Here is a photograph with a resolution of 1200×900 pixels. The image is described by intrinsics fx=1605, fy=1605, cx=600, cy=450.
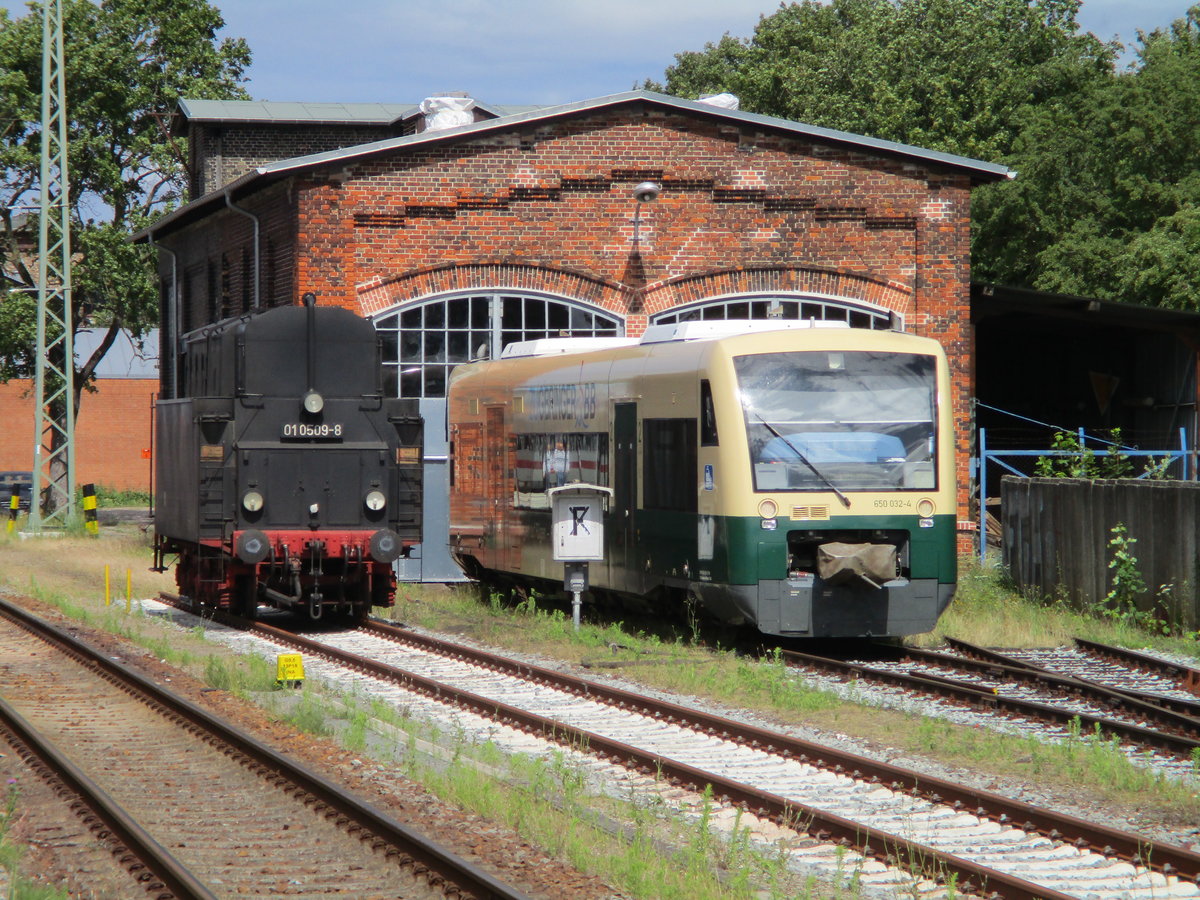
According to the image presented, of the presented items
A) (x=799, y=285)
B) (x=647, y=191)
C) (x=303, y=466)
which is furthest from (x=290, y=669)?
(x=799, y=285)

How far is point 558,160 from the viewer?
80.4 feet

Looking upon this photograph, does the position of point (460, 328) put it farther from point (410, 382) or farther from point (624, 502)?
point (624, 502)

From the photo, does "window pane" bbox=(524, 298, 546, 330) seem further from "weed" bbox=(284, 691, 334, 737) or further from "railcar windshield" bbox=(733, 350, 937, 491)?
"weed" bbox=(284, 691, 334, 737)

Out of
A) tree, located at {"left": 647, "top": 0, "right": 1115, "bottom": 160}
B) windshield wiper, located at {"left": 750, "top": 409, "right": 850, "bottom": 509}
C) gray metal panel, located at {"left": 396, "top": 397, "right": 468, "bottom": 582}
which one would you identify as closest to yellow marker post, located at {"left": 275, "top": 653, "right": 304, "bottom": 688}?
windshield wiper, located at {"left": 750, "top": 409, "right": 850, "bottom": 509}

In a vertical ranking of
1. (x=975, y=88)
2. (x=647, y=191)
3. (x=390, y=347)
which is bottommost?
(x=390, y=347)

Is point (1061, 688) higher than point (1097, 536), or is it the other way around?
point (1097, 536)

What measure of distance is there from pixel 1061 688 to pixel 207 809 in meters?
7.26

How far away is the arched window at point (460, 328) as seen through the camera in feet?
78.4

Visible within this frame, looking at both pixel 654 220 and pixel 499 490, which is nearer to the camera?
pixel 499 490

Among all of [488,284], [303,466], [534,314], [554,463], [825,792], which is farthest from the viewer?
Answer: [534,314]

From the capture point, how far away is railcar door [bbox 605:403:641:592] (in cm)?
1691

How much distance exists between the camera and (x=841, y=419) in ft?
49.5

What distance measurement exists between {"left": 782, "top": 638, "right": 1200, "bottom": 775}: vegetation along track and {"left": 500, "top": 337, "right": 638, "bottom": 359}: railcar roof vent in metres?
5.04

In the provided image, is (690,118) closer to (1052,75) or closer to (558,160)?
(558,160)
